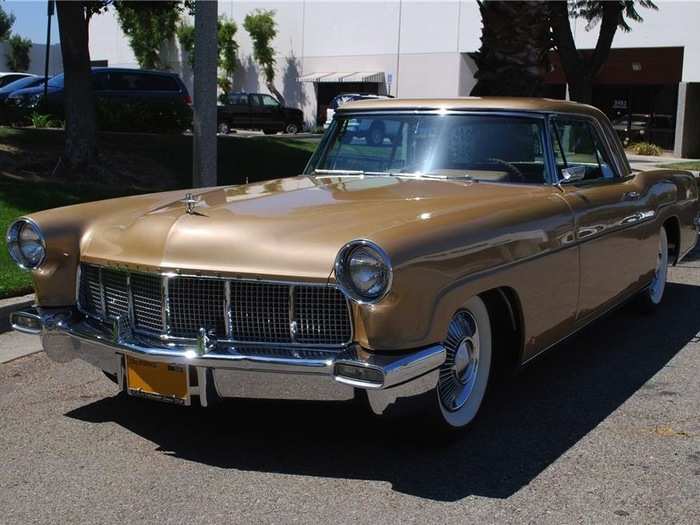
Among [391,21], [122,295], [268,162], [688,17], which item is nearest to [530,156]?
[122,295]

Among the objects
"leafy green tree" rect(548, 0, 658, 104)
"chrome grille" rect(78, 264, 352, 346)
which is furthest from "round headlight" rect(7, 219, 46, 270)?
"leafy green tree" rect(548, 0, 658, 104)

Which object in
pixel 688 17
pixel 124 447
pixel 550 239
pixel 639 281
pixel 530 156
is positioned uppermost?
pixel 688 17

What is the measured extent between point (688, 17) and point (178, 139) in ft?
71.5

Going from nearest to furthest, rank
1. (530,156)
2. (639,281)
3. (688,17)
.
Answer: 1. (530,156)
2. (639,281)
3. (688,17)

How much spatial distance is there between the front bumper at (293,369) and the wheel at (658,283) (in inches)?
138

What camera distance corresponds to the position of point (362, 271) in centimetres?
344

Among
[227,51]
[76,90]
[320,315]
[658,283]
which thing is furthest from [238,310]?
[227,51]

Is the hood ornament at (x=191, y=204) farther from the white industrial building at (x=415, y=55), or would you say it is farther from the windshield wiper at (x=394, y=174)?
the white industrial building at (x=415, y=55)

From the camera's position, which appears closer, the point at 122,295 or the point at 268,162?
the point at 122,295

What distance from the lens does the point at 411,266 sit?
11.4 ft

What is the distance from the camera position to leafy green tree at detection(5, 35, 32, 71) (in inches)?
2034

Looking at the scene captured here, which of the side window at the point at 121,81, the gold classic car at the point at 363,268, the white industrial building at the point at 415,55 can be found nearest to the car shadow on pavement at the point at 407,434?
the gold classic car at the point at 363,268

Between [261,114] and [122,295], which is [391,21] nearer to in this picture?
[261,114]

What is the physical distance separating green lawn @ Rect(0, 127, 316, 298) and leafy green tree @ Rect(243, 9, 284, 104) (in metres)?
25.6
